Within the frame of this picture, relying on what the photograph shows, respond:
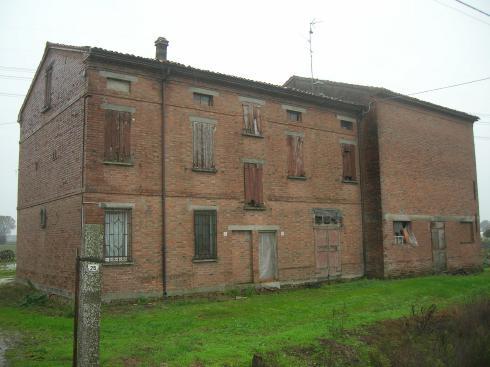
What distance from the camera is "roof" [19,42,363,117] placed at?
1476cm

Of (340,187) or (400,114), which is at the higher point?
(400,114)

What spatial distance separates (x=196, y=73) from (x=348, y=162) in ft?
27.9

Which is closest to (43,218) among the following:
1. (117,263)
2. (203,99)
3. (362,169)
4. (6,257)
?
(117,263)

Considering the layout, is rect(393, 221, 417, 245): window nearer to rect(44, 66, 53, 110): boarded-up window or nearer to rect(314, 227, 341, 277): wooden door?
rect(314, 227, 341, 277): wooden door

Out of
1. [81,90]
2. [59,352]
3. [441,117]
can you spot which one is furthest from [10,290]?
[441,117]

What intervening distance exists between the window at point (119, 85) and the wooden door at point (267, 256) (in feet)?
23.6

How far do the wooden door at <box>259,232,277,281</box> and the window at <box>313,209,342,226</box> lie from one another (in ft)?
8.11

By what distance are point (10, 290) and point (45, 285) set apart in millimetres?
2141

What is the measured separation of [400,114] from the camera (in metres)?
22.4

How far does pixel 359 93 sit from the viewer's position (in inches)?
872

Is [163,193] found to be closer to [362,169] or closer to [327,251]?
[327,251]

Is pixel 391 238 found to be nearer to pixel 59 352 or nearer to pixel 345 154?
pixel 345 154

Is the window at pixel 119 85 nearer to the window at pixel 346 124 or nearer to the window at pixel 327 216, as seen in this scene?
the window at pixel 327 216

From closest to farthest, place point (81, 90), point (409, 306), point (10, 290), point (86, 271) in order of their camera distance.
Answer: point (86, 271) → point (409, 306) → point (81, 90) → point (10, 290)
